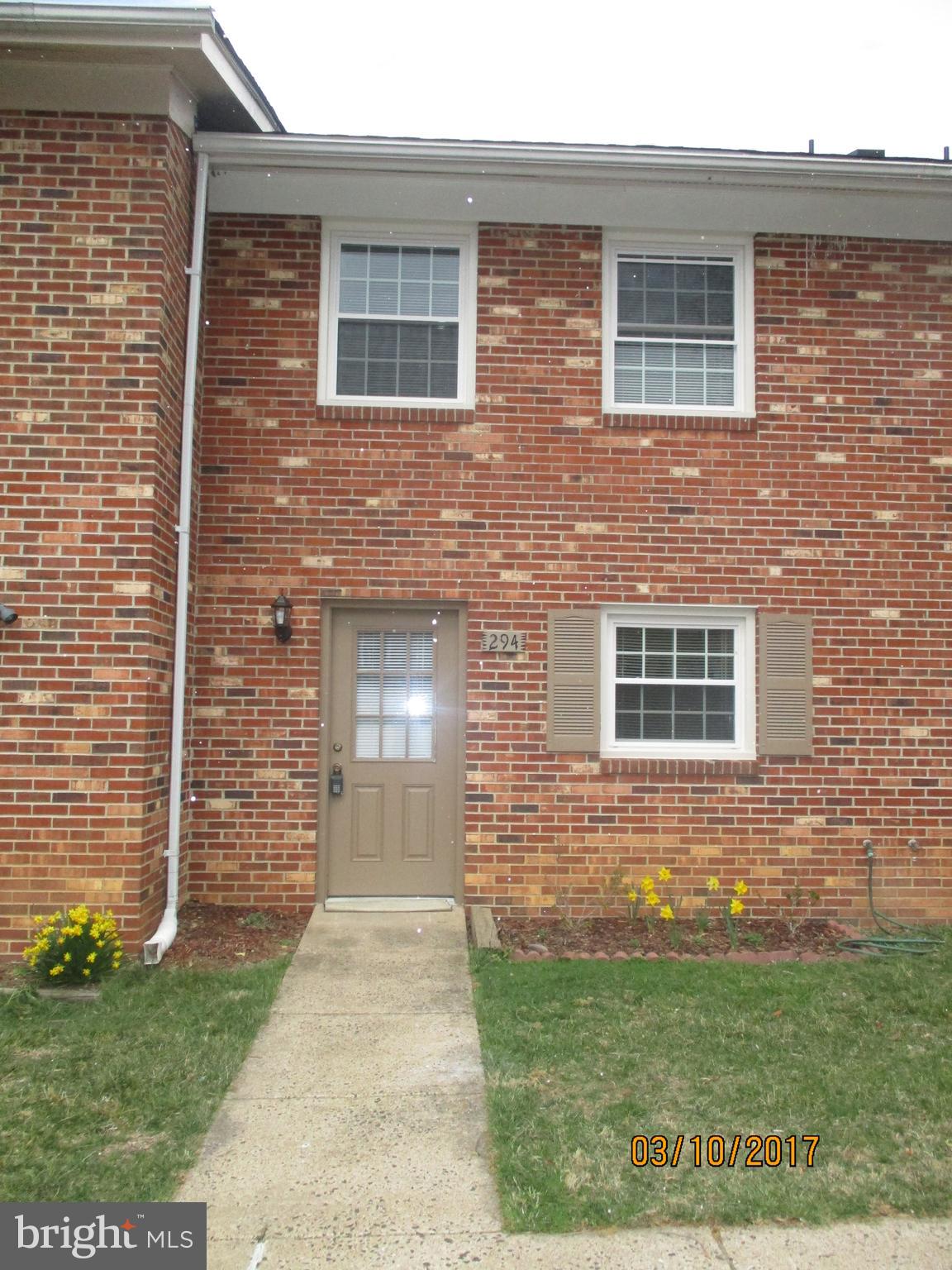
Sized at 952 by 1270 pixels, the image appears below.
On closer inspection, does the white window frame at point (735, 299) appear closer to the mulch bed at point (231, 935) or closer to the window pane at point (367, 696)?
the window pane at point (367, 696)

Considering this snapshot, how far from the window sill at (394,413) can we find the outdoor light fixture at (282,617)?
138cm

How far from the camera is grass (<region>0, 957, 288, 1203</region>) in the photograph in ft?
11.3

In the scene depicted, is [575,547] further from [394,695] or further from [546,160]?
[546,160]

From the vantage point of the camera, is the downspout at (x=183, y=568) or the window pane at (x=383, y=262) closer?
the downspout at (x=183, y=568)

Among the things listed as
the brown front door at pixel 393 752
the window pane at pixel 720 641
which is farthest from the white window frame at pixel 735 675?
the brown front door at pixel 393 752

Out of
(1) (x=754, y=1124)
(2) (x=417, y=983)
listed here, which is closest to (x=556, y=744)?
(2) (x=417, y=983)

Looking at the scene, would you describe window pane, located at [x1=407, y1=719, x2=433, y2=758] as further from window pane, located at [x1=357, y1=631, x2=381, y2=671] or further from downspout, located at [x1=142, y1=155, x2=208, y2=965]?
downspout, located at [x1=142, y1=155, x2=208, y2=965]

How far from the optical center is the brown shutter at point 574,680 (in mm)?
7012

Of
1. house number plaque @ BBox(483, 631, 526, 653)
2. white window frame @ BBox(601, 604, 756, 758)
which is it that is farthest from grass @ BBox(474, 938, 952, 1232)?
house number plaque @ BBox(483, 631, 526, 653)

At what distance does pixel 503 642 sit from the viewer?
702 cm

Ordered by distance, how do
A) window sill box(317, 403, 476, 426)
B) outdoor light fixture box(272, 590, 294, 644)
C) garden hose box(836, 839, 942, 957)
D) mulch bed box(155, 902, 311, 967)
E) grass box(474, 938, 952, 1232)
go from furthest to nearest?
1. window sill box(317, 403, 476, 426)
2. outdoor light fixture box(272, 590, 294, 644)
3. garden hose box(836, 839, 942, 957)
4. mulch bed box(155, 902, 311, 967)
5. grass box(474, 938, 952, 1232)

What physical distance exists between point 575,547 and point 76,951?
420 cm

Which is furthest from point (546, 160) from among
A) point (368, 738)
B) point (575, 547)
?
point (368, 738)
